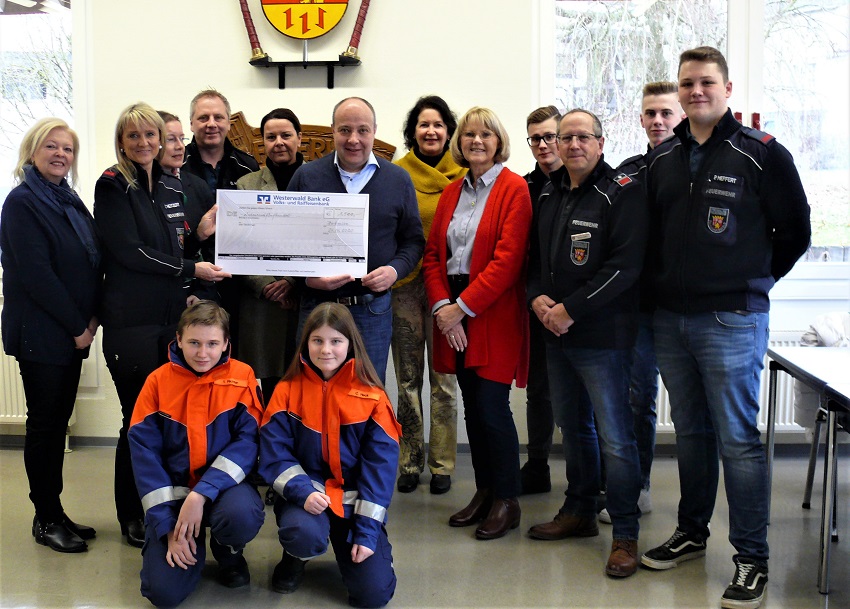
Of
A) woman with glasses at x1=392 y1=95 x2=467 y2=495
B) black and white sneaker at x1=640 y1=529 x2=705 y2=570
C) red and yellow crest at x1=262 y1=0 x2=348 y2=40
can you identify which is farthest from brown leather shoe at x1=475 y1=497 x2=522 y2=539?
red and yellow crest at x1=262 y1=0 x2=348 y2=40

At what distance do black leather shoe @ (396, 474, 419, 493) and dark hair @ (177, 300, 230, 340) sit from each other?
1.31 metres

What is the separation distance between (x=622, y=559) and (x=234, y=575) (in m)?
1.26

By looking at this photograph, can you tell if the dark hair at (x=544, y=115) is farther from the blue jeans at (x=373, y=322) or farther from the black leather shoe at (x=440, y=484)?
the black leather shoe at (x=440, y=484)

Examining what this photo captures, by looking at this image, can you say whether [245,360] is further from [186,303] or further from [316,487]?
[316,487]

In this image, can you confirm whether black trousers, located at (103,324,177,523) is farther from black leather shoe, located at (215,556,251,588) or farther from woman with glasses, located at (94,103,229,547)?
black leather shoe, located at (215,556,251,588)

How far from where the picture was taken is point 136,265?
2.76m

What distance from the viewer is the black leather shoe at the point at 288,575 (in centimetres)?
256

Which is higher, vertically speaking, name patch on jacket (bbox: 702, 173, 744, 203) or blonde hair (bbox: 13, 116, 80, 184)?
blonde hair (bbox: 13, 116, 80, 184)

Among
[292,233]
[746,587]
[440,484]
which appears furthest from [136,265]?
[746,587]

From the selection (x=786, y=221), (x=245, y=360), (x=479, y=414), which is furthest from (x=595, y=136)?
(x=245, y=360)

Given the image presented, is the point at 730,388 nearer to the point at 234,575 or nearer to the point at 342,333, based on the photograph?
the point at 342,333

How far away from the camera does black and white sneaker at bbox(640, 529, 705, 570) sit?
2.70 metres

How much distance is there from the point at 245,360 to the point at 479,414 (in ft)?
3.30

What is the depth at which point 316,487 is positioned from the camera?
2.45m
